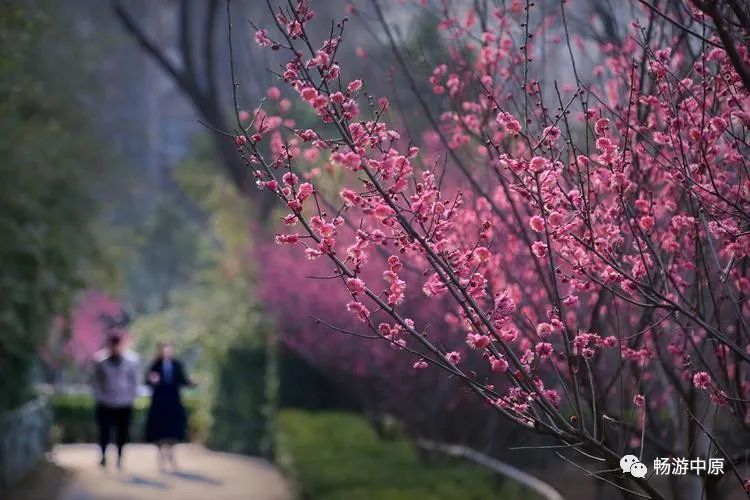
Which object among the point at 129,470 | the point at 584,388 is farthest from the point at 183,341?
the point at 584,388

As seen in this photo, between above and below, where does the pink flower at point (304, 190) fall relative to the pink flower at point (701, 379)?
above

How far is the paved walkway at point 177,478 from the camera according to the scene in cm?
1234

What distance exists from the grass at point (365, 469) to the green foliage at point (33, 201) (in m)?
3.04

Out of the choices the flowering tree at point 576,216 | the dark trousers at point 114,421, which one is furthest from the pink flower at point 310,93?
the dark trousers at point 114,421

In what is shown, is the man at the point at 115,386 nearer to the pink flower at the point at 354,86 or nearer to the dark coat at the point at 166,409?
the dark coat at the point at 166,409

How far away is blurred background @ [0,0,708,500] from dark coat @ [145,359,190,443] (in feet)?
1.73

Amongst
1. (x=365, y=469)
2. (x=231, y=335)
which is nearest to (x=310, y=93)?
(x=365, y=469)

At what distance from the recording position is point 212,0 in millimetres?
20344

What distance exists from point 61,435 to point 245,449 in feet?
16.1

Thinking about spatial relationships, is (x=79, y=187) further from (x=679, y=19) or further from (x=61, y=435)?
(x=679, y=19)

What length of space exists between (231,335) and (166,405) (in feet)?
11.1

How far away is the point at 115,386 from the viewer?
13797mm

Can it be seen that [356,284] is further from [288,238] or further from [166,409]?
[166,409]

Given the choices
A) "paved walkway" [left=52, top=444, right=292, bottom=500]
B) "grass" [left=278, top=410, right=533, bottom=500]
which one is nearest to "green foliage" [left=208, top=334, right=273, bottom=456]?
"paved walkway" [left=52, top=444, right=292, bottom=500]
